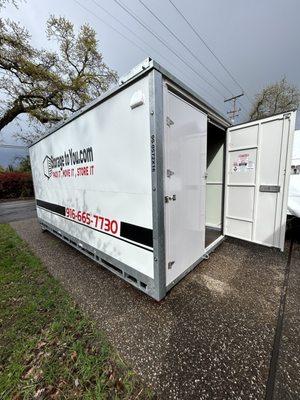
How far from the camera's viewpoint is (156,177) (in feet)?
6.23

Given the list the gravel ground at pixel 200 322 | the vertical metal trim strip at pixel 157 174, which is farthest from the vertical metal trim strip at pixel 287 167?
the vertical metal trim strip at pixel 157 174

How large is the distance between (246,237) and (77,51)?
1621 cm

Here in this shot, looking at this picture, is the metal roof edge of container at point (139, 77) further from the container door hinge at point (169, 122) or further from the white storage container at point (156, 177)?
the container door hinge at point (169, 122)

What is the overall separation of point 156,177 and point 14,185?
18225 millimetres

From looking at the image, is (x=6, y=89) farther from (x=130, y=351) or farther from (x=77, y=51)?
(x=130, y=351)

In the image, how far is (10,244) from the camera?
454 cm

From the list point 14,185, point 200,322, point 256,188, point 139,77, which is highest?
point 139,77

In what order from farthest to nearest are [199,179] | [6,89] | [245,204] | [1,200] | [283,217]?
[1,200], [6,89], [245,204], [283,217], [199,179]

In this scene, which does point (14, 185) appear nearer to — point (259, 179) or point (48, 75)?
point (48, 75)

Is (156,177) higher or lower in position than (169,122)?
lower

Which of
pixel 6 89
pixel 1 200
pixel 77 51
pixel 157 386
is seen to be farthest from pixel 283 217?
pixel 1 200

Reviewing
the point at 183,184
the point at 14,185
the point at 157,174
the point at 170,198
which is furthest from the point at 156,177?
the point at 14,185

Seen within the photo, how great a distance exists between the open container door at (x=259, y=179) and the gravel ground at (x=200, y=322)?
→ 0.60 meters

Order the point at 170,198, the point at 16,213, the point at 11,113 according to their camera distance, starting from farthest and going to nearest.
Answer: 1. the point at 11,113
2. the point at 16,213
3. the point at 170,198
